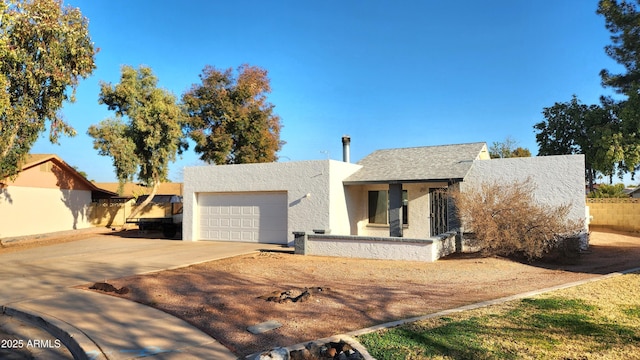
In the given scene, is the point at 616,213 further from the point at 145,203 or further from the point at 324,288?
the point at 145,203

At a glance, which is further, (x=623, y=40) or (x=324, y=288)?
(x=623, y=40)

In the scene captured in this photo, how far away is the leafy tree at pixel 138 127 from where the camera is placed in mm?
24125

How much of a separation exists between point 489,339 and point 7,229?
82.8 feet

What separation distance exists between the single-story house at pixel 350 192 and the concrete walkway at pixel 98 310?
4.14 meters

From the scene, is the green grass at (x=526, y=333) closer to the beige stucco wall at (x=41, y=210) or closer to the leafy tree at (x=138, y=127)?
the leafy tree at (x=138, y=127)

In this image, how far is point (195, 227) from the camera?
20.0 m

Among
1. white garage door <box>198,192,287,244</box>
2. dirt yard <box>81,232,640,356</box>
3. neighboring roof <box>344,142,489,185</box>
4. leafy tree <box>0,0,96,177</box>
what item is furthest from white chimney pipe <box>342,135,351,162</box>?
leafy tree <box>0,0,96,177</box>

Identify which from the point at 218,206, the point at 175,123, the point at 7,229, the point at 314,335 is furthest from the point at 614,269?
the point at 7,229

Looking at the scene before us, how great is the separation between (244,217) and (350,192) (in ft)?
15.9

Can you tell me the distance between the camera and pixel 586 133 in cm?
2517

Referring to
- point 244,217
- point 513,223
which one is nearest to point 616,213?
point 513,223

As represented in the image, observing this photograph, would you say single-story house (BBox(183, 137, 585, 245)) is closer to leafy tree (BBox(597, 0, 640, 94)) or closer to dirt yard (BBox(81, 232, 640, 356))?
dirt yard (BBox(81, 232, 640, 356))

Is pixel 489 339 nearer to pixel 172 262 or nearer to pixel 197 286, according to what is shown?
pixel 197 286

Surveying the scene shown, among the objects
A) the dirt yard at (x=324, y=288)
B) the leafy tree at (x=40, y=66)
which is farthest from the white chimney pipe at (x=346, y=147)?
the leafy tree at (x=40, y=66)
